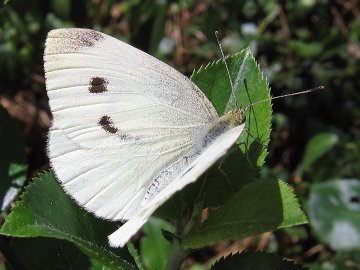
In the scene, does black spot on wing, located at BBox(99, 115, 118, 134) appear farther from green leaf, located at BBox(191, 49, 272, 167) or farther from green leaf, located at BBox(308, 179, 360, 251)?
green leaf, located at BBox(308, 179, 360, 251)

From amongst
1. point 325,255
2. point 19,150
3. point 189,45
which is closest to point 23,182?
point 19,150

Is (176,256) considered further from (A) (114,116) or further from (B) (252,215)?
(A) (114,116)

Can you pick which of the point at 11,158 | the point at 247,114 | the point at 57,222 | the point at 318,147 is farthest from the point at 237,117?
the point at 318,147

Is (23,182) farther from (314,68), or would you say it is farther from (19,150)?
(314,68)

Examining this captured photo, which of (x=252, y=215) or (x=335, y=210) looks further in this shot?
(x=335, y=210)

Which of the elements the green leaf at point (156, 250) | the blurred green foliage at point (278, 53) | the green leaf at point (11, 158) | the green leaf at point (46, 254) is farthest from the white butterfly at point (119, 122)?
the blurred green foliage at point (278, 53)

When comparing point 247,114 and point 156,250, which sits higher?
point 247,114
